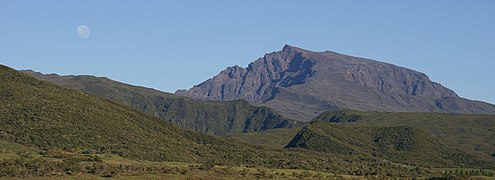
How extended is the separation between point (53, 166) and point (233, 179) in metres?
42.2

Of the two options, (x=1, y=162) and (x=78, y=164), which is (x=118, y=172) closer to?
(x=78, y=164)

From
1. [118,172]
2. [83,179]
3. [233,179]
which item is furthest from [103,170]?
[233,179]

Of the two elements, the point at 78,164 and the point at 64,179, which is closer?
the point at 64,179

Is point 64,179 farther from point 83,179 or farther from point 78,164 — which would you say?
point 78,164

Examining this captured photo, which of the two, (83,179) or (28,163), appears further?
(28,163)

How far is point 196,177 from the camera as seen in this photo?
197500 mm

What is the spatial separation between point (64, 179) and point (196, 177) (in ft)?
116

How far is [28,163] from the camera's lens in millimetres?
188125

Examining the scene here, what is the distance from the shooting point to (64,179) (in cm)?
17362

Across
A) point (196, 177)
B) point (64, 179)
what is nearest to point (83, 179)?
point (64, 179)

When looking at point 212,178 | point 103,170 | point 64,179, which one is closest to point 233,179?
point 212,178

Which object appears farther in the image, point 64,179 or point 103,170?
point 103,170

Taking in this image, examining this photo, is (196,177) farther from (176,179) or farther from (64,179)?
(64,179)

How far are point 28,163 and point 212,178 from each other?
140ft
